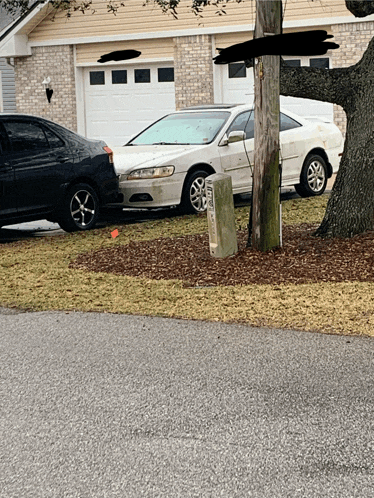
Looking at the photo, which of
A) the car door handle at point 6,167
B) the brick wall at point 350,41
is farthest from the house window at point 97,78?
the car door handle at point 6,167

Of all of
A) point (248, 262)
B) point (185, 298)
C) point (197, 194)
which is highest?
point (197, 194)

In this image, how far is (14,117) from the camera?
1283 centimetres

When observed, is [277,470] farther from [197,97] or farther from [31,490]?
[197,97]

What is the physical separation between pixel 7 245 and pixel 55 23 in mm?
14027

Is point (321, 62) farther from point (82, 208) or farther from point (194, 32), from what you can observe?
point (82, 208)

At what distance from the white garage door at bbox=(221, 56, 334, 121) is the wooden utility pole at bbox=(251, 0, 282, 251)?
13.0 m

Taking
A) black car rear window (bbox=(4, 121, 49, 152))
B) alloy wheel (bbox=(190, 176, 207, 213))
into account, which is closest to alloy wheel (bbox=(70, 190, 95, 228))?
black car rear window (bbox=(4, 121, 49, 152))

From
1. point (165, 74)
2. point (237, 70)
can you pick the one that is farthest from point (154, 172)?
point (165, 74)

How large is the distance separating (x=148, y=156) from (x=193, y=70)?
10.1 meters

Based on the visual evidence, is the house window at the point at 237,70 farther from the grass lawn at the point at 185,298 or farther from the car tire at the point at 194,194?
the grass lawn at the point at 185,298

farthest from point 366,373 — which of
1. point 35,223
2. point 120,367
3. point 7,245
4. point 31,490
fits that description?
point 35,223

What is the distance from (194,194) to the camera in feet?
47.1

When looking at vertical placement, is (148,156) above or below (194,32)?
below

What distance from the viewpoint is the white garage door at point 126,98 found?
963 inches
